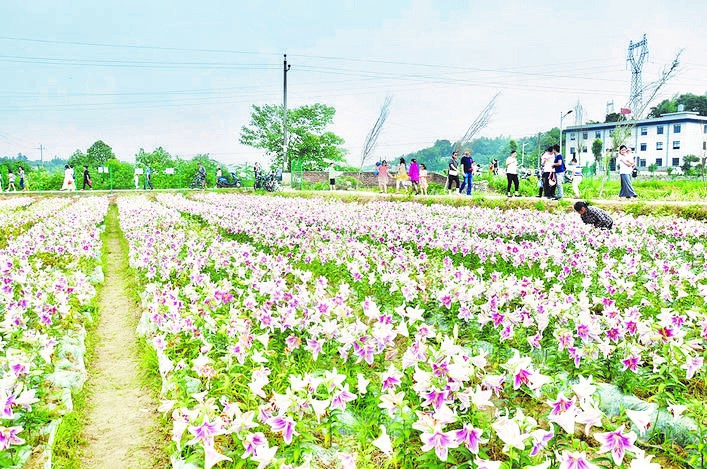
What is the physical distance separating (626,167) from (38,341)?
15.5 meters

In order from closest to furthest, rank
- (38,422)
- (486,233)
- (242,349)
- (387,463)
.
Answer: (387,463) < (38,422) < (242,349) < (486,233)

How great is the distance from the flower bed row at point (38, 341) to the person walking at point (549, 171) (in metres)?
12.8

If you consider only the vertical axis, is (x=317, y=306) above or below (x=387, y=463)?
above

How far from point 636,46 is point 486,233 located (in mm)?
42519

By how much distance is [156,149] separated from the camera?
58031 millimetres

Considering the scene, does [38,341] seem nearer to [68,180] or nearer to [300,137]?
[68,180]

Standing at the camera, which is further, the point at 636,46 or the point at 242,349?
the point at 636,46

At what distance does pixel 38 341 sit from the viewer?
373 cm

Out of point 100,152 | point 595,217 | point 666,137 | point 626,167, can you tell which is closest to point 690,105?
point 666,137

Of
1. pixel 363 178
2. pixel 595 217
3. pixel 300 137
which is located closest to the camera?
pixel 595 217

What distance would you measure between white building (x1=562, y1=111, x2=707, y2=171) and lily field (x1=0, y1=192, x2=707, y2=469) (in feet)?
226

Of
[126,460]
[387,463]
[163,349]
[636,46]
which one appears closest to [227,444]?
[126,460]

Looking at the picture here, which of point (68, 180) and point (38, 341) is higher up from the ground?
point (68, 180)

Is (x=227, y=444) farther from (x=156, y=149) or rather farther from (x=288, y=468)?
(x=156, y=149)
